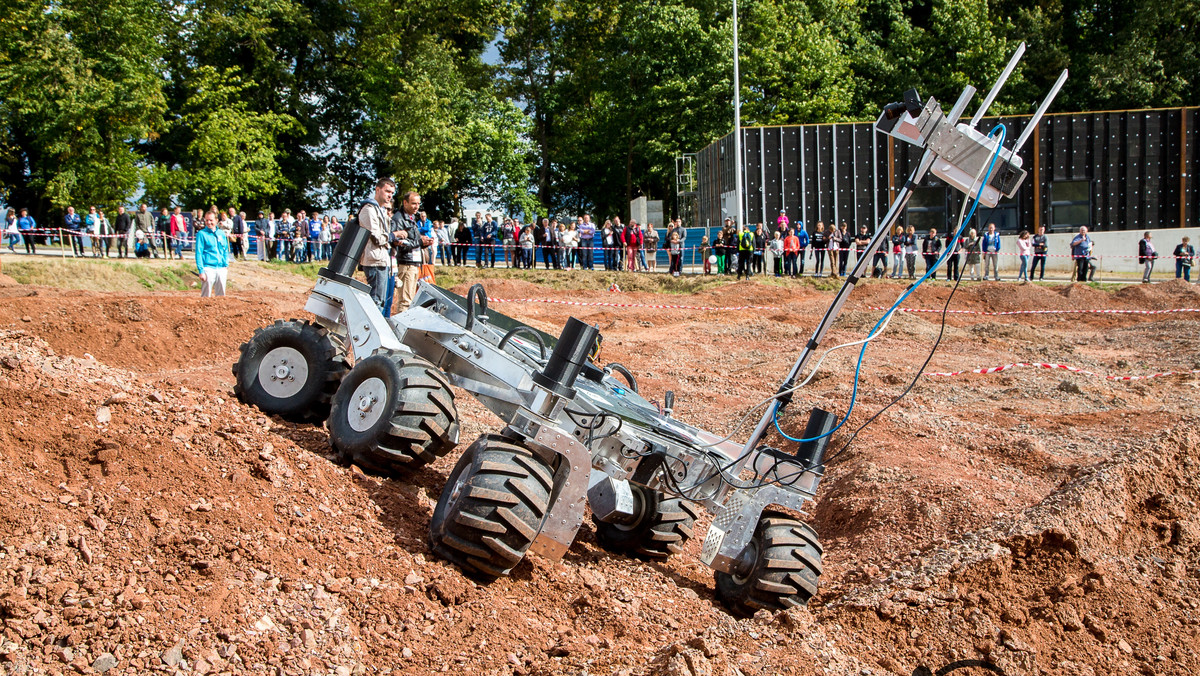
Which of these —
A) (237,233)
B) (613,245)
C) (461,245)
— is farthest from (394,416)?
(461,245)

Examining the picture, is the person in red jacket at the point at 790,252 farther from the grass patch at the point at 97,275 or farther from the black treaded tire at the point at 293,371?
the black treaded tire at the point at 293,371

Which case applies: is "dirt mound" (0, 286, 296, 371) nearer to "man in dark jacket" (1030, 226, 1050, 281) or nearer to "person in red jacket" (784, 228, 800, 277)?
"person in red jacket" (784, 228, 800, 277)

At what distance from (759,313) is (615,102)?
2604 cm

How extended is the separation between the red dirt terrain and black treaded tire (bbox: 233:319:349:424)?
23cm

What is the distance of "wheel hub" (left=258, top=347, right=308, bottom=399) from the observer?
25.1 ft

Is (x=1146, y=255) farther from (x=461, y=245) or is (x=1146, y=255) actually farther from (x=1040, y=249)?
(x=461, y=245)

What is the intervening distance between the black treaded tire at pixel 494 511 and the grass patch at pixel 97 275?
17.9 meters

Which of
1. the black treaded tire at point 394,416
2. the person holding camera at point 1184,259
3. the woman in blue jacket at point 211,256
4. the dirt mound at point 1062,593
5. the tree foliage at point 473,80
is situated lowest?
the dirt mound at point 1062,593

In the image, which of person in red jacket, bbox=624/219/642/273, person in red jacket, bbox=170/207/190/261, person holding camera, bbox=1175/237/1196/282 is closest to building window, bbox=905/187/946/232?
person holding camera, bbox=1175/237/1196/282

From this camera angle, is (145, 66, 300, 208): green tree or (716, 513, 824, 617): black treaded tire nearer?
(716, 513, 824, 617): black treaded tire

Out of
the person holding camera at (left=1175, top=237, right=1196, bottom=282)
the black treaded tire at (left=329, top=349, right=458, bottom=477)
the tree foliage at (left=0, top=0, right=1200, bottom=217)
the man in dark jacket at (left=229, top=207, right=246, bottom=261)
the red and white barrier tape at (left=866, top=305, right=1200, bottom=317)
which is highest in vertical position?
the tree foliage at (left=0, top=0, right=1200, bottom=217)

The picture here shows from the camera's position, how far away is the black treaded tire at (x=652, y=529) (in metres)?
6.46

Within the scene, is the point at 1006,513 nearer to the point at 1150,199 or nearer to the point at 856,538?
the point at 856,538

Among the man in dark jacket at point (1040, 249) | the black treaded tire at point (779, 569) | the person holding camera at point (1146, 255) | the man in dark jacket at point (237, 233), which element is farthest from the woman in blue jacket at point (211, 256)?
the person holding camera at point (1146, 255)
